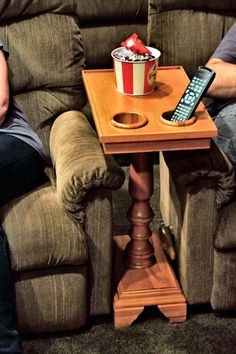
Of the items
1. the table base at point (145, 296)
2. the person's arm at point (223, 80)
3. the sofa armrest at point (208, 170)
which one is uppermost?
the person's arm at point (223, 80)

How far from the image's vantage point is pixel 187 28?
2047mm

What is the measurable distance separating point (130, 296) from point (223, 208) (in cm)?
38

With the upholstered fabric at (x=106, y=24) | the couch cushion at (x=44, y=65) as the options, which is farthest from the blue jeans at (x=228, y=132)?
the upholstered fabric at (x=106, y=24)

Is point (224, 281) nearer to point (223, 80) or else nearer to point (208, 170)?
point (208, 170)

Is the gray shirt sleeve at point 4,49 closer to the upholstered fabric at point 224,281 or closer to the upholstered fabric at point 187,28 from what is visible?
the upholstered fabric at point 187,28

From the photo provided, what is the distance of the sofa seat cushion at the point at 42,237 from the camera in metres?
1.63

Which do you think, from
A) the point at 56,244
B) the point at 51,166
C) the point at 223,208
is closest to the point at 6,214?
the point at 56,244

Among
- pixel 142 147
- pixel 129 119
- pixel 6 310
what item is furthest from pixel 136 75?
pixel 6 310

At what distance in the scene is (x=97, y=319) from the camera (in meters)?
1.85

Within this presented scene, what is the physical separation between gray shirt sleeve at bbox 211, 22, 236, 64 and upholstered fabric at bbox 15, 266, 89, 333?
2.62ft

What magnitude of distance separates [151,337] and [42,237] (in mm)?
454

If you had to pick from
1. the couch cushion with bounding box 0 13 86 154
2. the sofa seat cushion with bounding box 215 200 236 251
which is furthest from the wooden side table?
the sofa seat cushion with bounding box 215 200 236 251

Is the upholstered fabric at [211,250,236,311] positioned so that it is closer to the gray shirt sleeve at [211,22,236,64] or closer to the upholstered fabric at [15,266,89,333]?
the upholstered fabric at [15,266,89,333]

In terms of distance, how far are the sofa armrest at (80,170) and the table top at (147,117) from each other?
0.34 feet
